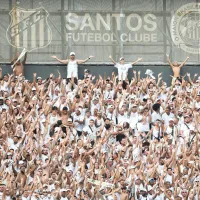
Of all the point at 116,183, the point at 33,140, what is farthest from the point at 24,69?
the point at 116,183

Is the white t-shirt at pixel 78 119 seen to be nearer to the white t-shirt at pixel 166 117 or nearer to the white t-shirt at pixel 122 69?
the white t-shirt at pixel 166 117

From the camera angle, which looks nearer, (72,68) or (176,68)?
(72,68)

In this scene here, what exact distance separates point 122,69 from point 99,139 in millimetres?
6515

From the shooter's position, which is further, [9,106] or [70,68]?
[70,68]

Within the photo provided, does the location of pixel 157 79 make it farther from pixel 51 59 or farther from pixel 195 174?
pixel 195 174

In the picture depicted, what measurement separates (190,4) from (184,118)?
26.2 feet

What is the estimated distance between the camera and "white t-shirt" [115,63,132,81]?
41.7 meters

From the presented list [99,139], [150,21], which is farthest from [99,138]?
[150,21]

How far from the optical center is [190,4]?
44219 millimetres

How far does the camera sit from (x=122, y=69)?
4216cm

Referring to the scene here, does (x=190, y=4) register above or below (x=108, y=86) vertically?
above

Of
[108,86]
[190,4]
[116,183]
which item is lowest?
[116,183]

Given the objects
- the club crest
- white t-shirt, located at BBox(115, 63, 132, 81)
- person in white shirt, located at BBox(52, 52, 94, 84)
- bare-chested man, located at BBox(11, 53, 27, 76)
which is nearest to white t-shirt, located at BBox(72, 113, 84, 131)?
person in white shirt, located at BBox(52, 52, 94, 84)

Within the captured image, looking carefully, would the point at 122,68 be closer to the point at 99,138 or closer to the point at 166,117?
the point at 166,117
